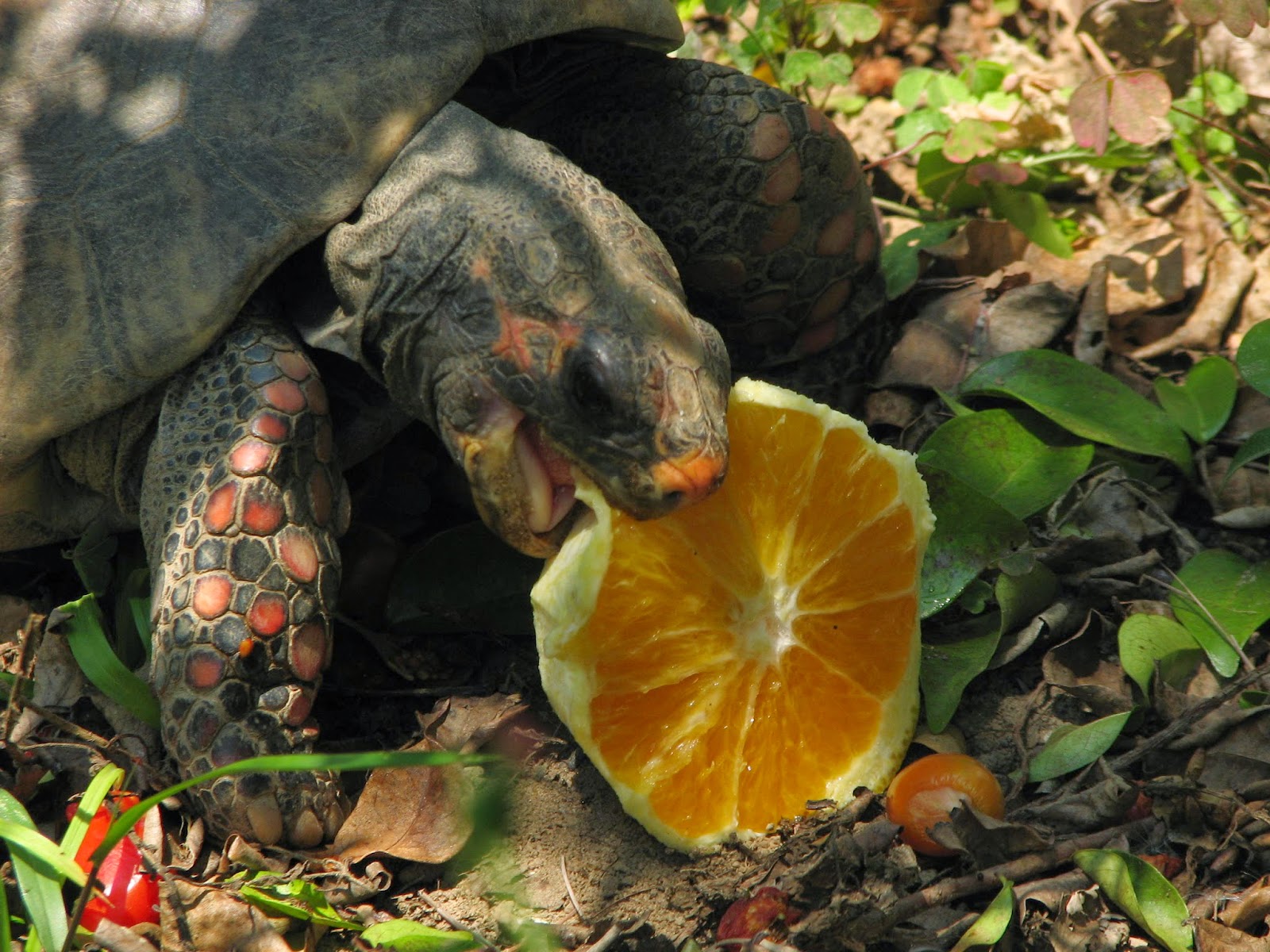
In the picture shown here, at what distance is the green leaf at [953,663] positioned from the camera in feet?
9.12

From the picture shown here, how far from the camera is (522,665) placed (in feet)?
10.3

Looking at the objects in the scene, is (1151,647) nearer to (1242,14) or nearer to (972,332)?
(972,332)

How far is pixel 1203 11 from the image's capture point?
3379mm

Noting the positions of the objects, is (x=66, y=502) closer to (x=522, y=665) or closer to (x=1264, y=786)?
(x=522, y=665)

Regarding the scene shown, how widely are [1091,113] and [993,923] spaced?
2492mm

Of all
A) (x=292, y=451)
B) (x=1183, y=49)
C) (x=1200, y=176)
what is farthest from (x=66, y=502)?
(x=1183, y=49)

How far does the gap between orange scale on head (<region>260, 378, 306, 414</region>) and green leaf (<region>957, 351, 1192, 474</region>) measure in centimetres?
182

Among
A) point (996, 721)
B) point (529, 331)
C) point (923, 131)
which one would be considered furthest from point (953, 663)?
point (923, 131)

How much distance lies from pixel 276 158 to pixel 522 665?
1.34 metres

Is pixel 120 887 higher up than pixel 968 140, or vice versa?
pixel 968 140

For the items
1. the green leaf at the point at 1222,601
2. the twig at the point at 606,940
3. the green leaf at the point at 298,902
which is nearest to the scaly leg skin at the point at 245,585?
the green leaf at the point at 298,902

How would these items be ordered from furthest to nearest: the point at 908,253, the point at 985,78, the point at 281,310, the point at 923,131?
1. the point at 985,78
2. the point at 923,131
3. the point at 908,253
4. the point at 281,310

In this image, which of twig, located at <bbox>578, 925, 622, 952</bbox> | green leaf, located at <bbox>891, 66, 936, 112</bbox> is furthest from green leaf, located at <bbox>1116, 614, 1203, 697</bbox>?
green leaf, located at <bbox>891, 66, 936, 112</bbox>

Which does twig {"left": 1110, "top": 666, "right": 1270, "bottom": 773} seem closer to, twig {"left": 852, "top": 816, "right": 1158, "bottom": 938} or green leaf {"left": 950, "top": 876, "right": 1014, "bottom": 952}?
twig {"left": 852, "top": 816, "right": 1158, "bottom": 938}
